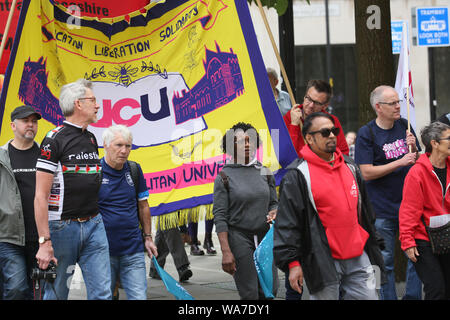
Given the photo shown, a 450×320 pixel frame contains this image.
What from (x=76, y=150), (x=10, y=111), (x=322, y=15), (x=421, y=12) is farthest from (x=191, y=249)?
(x=322, y=15)

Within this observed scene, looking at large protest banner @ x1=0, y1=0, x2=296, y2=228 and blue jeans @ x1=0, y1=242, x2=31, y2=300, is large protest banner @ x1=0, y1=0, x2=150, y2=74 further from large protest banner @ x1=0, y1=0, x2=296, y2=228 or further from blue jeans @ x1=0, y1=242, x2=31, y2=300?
blue jeans @ x1=0, y1=242, x2=31, y2=300

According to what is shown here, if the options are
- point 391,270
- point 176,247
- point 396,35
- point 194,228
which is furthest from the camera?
point 396,35

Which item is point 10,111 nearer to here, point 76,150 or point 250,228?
point 76,150

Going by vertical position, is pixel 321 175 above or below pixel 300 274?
above

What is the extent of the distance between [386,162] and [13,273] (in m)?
3.08

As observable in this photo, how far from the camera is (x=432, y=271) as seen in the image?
5.88 metres

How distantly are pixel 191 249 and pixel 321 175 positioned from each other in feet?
22.0

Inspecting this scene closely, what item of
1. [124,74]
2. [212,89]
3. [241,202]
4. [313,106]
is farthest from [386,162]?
[124,74]

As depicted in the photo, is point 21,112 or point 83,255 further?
point 21,112

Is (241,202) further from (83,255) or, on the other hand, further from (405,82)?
(405,82)

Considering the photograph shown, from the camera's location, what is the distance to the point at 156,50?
7395mm

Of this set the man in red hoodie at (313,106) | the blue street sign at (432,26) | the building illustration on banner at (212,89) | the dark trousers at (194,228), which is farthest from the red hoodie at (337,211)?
the blue street sign at (432,26)

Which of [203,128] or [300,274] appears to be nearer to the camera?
[300,274]
